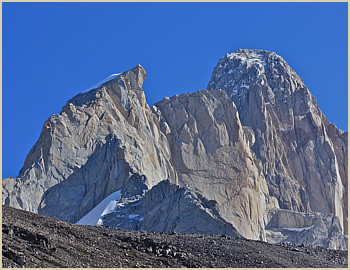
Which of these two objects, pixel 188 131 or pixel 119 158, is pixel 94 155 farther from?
pixel 188 131

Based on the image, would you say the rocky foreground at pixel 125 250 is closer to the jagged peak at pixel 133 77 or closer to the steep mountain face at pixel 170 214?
the steep mountain face at pixel 170 214

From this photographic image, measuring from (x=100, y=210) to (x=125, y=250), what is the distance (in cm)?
8768

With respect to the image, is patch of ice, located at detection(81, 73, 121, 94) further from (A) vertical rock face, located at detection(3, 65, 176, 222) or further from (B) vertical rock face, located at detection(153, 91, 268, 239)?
(B) vertical rock face, located at detection(153, 91, 268, 239)

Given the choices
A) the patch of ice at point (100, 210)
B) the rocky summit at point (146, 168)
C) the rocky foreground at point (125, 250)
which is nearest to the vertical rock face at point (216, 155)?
the rocky summit at point (146, 168)

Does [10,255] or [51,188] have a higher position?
[51,188]

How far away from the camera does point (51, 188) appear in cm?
16400

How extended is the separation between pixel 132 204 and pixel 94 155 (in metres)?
19.9

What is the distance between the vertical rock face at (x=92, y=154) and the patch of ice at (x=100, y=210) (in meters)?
1.92

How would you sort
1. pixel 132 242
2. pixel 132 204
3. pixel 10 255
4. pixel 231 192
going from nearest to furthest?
1. pixel 10 255
2. pixel 132 242
3. pixel 132 204
4. pixel 231 192

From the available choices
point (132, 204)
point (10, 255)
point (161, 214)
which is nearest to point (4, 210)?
point (10, 255)

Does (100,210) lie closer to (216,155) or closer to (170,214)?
(170,214)

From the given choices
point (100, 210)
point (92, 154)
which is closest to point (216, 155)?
point (92, 154)

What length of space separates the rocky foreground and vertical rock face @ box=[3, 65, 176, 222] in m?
80.3

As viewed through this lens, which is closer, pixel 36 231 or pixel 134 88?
pixel 36 231
